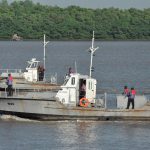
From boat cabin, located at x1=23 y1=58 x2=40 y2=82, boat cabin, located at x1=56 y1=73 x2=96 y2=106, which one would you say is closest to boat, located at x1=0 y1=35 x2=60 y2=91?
boat cabin, located at x1=23 y1=58 x2=40 y2=82

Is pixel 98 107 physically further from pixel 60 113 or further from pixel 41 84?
pixel 41 84

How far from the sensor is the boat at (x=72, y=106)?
58.4 m

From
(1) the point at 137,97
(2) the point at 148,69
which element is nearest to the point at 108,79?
(2) the point at 148,69

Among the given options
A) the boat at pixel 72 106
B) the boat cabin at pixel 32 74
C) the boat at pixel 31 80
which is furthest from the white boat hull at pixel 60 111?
the boat cabin at pixel 32 74

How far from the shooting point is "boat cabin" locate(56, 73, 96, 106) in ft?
194

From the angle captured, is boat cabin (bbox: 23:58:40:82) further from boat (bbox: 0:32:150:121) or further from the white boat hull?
the white boat hull

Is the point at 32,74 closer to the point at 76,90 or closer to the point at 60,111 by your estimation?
the point at 76,90

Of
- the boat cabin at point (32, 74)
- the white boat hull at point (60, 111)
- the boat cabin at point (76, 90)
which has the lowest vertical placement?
the white boat hull at point (60, 111)

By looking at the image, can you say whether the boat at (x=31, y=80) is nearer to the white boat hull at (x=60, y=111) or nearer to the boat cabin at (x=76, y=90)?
the white boat hull at (x=60, y=111)

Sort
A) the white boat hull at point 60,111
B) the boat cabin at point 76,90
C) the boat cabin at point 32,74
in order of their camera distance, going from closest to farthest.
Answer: the white boat hull at point 60,111 → the boat cabin at point 76,90 → the boat cabin at point 32,74

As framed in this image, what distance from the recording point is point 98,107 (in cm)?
5903

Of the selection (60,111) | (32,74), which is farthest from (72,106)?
(32,74)

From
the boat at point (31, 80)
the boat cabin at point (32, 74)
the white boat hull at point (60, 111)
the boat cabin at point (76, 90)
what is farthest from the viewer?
the boat cabin at point (32, 74)

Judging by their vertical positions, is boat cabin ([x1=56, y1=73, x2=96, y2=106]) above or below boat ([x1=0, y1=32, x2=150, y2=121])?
above
